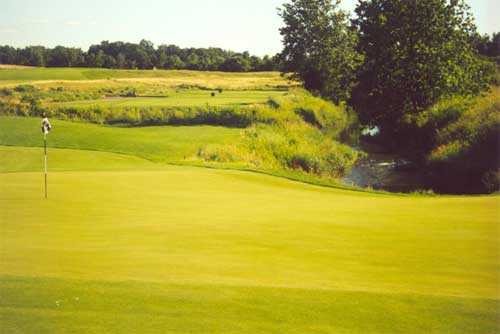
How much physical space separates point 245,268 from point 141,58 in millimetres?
85551

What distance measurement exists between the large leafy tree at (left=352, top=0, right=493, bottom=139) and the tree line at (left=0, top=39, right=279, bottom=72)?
18705 millimetres

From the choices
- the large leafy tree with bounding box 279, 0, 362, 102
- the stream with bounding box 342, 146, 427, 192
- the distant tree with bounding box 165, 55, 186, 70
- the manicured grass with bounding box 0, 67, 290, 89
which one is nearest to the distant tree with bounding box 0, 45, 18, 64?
the manicured grass with bounding box 0, 67, 290, 89

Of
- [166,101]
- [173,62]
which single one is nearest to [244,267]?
[166,101]

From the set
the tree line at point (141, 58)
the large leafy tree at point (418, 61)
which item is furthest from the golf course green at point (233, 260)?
the large leafy tree at point (418, 61)

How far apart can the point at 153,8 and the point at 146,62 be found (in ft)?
251

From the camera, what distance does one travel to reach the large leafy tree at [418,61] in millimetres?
37719

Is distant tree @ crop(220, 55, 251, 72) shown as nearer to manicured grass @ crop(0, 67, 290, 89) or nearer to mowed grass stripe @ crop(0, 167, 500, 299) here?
manicured grass @ crop(0, 67, 290, 89)

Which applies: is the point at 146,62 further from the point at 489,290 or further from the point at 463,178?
the point at 489,290

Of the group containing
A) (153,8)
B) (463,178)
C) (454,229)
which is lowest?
(463,178)

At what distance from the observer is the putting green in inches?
211

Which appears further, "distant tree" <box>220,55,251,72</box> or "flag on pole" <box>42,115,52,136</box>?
"distant tree" <box>220,55,251,72</box>

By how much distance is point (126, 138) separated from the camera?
96.6ft

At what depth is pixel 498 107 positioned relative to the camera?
27.9 m

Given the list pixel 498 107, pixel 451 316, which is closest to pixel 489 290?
pixel 451 316
